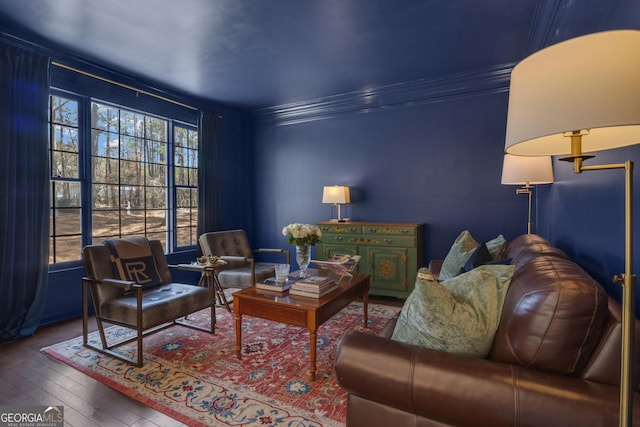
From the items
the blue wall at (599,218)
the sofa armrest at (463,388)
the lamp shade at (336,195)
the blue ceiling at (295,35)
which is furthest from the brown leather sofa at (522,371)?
the lamp shade at (336,195)

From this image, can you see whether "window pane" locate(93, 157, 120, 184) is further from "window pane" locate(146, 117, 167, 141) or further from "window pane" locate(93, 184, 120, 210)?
"window pane" locate(146, 117, 167, 141)

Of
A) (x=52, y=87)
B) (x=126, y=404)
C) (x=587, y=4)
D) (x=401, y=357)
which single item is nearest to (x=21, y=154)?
(x=52, y=87)

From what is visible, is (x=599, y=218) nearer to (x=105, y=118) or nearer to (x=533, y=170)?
(x=533, y=170)

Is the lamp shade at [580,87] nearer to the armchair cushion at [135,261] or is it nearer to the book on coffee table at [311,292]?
the book on coffee table at [311,292]

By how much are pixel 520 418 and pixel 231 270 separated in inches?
132

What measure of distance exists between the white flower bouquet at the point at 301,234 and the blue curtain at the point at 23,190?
240 centimetres

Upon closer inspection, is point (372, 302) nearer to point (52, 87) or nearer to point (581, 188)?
point (581, 188)

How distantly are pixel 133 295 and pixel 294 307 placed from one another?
1.51 m

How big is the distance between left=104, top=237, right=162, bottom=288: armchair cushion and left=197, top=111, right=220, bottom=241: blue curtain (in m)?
1.62

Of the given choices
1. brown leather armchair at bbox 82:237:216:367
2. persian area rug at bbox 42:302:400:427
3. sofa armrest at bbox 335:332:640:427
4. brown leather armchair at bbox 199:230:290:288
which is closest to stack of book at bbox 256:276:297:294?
persian area rug at bbox 42:302:400:427

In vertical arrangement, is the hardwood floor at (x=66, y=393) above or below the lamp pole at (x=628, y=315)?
below

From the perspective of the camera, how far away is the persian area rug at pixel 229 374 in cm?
192

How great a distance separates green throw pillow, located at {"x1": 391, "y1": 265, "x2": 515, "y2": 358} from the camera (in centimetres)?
131

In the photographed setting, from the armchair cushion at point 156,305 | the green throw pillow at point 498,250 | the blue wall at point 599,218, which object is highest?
the blue wall at point 599,218
